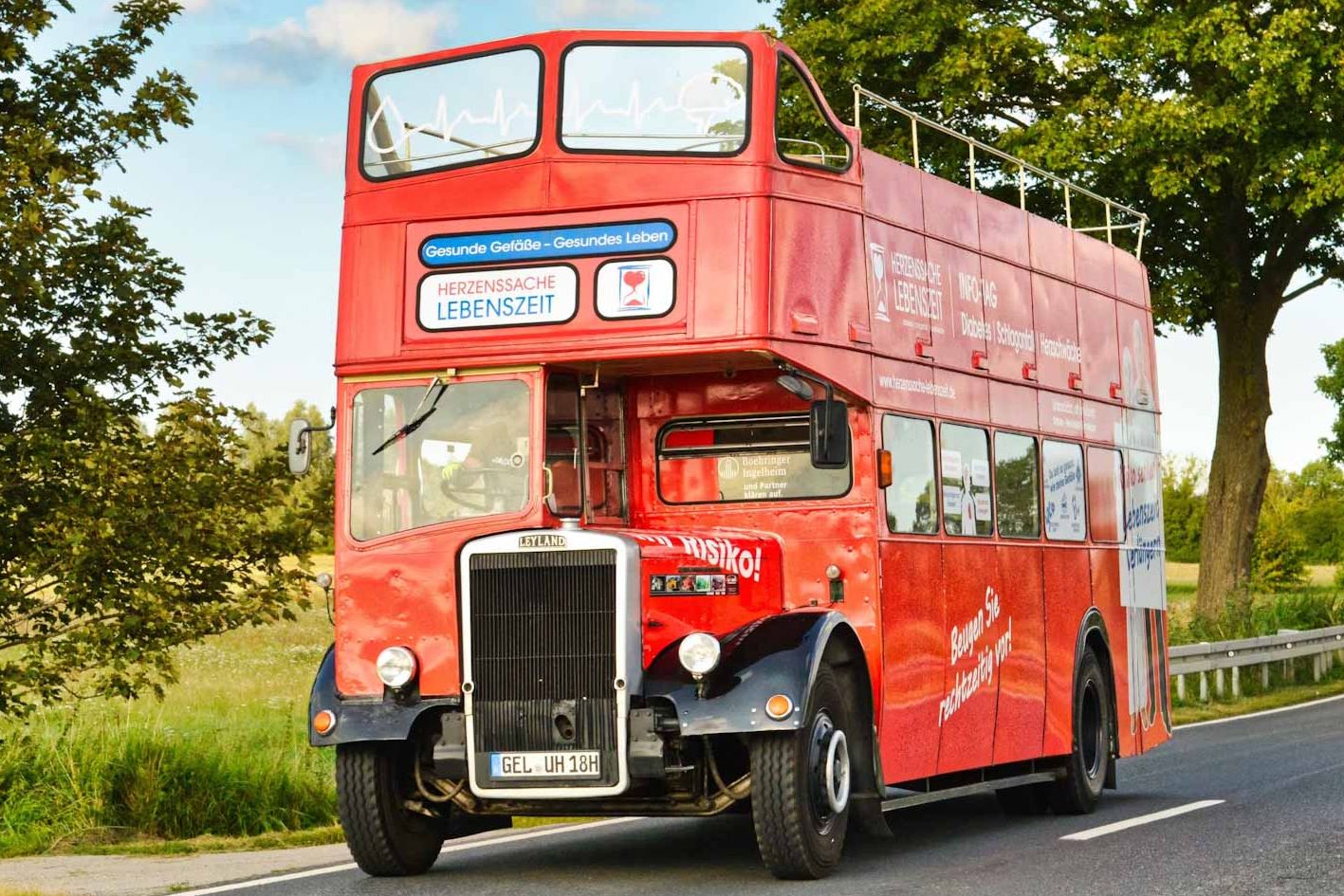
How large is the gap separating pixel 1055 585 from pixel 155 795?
6493 millimetres

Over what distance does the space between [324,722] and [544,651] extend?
4.09 feet

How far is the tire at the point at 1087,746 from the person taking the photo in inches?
593

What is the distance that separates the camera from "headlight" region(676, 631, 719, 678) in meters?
10.3

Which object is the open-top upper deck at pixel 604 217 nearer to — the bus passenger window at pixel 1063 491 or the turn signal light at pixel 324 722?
the turn signal light at pixel 324 722

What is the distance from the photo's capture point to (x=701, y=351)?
35.9 ft

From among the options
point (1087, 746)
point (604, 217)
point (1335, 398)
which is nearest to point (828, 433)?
point (604, 217)

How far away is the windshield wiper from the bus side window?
6549mm

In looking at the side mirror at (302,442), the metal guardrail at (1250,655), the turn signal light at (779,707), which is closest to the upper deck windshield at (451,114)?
the side mirror at (302,442)

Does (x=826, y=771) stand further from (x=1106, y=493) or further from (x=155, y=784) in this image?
(x=1106, y=493)

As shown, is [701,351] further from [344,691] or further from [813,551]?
[344,691]

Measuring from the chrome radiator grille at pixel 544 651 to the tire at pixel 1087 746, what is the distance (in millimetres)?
5720

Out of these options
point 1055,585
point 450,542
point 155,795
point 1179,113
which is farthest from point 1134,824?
point 1179,113

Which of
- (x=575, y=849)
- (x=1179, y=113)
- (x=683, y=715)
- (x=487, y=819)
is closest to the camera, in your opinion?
(x=683, y=715)

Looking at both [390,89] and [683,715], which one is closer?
[683,715]
